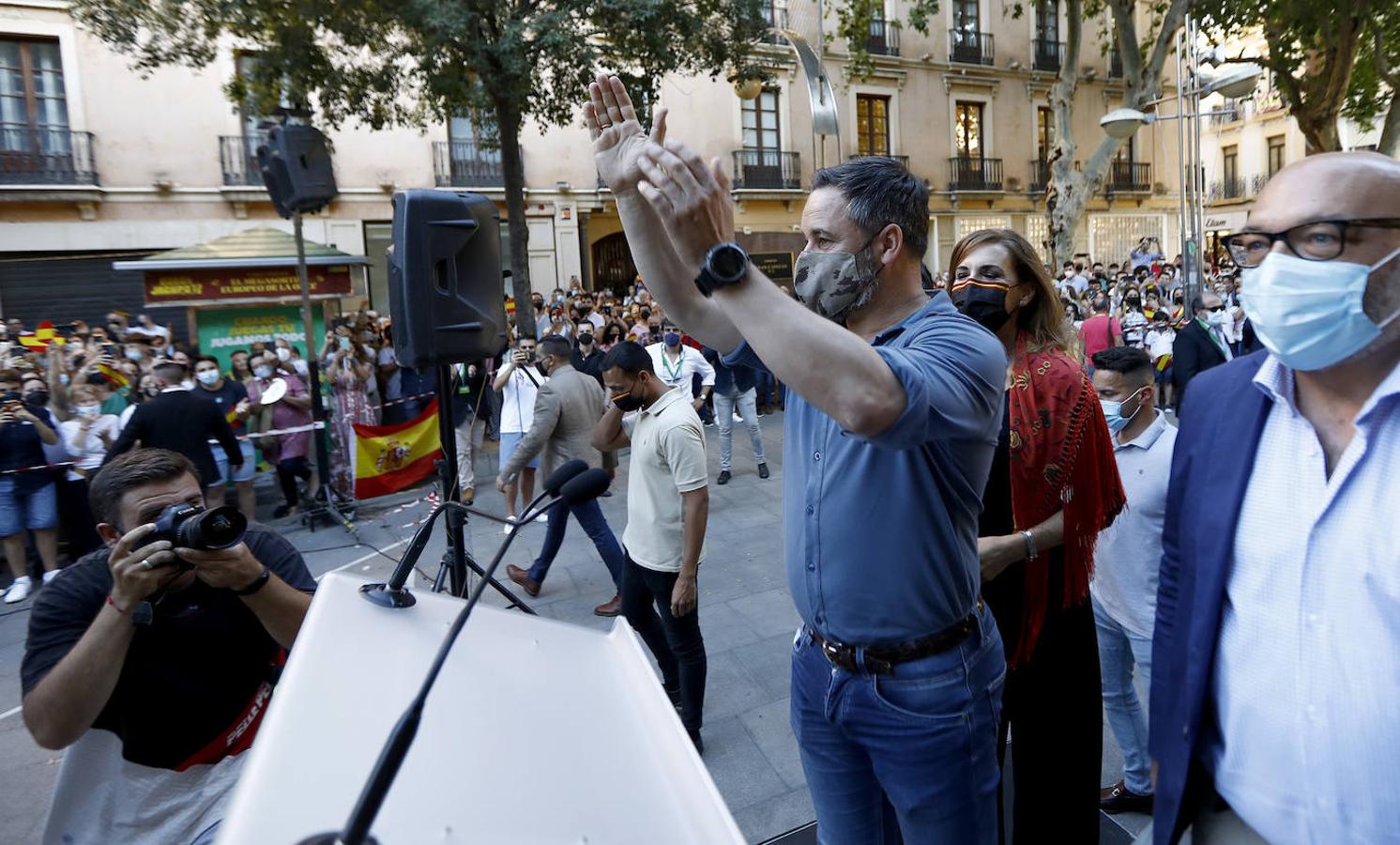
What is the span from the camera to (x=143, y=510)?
7.02 feet

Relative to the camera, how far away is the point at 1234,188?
35.8m

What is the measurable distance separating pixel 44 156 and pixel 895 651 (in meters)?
21.2

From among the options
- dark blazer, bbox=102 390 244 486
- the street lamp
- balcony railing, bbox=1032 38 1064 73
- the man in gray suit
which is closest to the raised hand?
the man in gray suit

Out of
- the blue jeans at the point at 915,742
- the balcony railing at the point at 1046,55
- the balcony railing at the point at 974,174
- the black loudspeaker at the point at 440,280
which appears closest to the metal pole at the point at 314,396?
the black loudspeaker at the point at 440,280

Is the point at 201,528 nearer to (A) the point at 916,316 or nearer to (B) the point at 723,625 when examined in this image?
(A) the point at 916,316

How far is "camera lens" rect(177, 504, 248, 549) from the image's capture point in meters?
1.81

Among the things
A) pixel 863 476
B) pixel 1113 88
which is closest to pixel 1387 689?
pixel 863 476

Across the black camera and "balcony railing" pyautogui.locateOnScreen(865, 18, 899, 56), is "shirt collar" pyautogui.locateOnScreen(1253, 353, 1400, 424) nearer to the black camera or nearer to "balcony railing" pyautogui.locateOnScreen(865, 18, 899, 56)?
the black camera

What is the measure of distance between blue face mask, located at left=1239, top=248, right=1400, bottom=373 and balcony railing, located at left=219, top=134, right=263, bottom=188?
2047 centimetres

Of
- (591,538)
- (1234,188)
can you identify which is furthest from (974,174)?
(591,538)

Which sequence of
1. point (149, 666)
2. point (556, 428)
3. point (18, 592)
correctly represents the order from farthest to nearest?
point (18, 592), point (556, 428), point (149, 666)

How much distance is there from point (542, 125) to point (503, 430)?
6.68 m

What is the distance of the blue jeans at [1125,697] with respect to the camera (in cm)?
312

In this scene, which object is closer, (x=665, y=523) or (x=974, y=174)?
(x=665, y=523)
